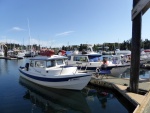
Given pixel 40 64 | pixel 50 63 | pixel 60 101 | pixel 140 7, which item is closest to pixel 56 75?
pixel 50 63

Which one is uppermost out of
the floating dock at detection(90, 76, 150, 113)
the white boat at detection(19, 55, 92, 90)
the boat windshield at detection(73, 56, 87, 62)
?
the boat windshield at detection(73, 56, 87, 62)

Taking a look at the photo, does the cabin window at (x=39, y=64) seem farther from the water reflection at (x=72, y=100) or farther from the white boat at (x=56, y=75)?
the water reflection at (x=72, y=100)

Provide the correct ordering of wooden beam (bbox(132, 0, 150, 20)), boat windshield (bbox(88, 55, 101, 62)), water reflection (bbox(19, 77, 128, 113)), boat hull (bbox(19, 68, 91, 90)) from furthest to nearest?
boat windshield (bbox(88, 55, 101, 62))
boat hull (bbox(19, 68, 91, 90))
water reflection (bbox(19, 77, 128, 113))
wooden beam (bbox(132, 0, 150, 20))

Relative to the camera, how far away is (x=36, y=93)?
16281 mm

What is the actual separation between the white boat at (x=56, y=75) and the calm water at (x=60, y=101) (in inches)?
26.1

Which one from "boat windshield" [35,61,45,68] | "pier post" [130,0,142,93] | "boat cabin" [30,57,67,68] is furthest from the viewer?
"boat windshield" [35,61,45,68]

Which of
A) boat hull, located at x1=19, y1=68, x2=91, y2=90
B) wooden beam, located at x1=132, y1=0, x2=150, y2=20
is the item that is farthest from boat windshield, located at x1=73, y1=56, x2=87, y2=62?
wooden beam, located at x1=132, y1=0, x2=150, y2=20

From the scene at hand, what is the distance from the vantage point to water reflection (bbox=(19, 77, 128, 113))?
12.2 metres

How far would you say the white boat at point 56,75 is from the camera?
15.0 metres

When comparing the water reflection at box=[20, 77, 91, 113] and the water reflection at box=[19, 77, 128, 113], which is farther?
the water reflection at box=[20, 77, 91, 113]

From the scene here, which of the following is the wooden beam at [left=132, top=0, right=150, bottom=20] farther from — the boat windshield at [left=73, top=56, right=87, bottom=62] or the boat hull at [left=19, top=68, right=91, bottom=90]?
the boat windshield at [left=73, top=56, right=87, bottom=62]

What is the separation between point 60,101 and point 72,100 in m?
0.89

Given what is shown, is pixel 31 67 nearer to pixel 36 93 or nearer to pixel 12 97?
pixel 36 93

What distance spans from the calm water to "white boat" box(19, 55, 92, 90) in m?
0.66
